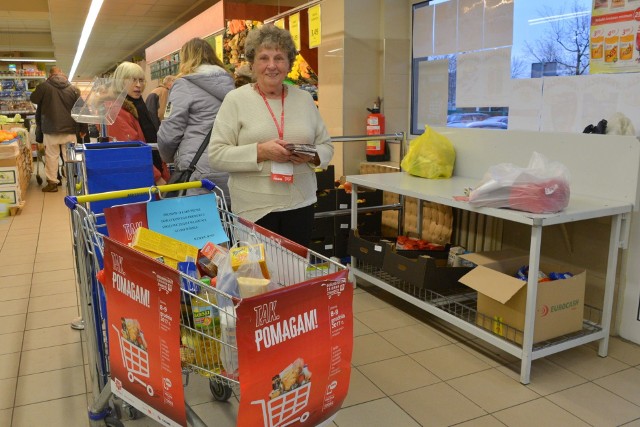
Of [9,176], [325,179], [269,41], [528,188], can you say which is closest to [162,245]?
[269,41]

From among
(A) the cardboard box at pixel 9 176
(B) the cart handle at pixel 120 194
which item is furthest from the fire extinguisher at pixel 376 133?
(A) the cardboard box at pixel 9 176

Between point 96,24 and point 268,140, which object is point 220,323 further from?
point 96,24

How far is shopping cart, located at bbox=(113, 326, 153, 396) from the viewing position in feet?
5.30

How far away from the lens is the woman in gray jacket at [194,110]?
10.0 ft

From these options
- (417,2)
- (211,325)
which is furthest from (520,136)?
(211,325)

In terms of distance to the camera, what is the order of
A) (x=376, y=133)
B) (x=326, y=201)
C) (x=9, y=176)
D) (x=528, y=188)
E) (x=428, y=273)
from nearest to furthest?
(x=528, y=188)
(x=428, y=273)
(x=326, y=201)
(x=376, y=133)
(x=9, y=176)

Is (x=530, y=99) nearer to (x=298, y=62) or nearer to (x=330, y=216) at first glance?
(x=330, y=216)

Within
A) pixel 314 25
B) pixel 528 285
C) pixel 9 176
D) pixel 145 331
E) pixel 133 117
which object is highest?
pixel 314 25

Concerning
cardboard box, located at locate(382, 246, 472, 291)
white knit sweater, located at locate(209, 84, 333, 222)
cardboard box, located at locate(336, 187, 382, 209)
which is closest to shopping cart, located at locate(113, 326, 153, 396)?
white knit sweater, located at locate(209, 84, 333, 222)

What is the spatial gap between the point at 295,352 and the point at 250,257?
0.38 meters

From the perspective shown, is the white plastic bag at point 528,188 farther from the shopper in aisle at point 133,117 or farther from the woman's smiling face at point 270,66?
the shopper in aisle at point 133,117

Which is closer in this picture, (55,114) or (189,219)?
(189,219)

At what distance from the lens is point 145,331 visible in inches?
62.4

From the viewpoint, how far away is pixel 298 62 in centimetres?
615
